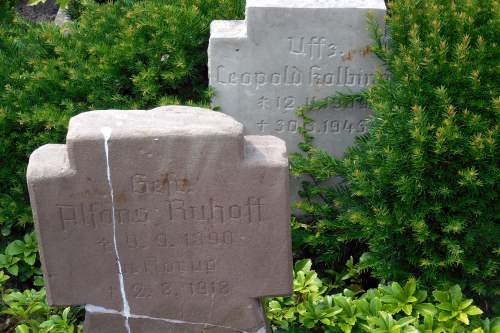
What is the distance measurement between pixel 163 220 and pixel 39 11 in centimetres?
585

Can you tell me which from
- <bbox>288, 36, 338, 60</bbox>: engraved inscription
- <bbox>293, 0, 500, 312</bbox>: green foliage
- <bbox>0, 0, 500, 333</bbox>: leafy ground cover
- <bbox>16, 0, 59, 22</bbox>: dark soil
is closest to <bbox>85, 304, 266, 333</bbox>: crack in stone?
<bbox>0, 0, 500, 333</bbox>: leafy ground cover

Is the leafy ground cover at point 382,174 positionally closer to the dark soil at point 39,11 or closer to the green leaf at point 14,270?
the green leaf at point 14,270

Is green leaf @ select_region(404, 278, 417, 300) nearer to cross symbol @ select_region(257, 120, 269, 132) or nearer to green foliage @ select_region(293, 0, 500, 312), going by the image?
green foliage @ select_region(293, 0, 500, 312)

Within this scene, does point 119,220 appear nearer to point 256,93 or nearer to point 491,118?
point 256,93

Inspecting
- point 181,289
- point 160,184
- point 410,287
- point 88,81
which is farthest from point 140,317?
point 88,81

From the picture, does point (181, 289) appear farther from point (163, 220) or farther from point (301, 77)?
point (301, 77)

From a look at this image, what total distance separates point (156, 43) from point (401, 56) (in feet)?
5.12

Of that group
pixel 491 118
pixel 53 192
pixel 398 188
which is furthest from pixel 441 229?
pixel 53 192

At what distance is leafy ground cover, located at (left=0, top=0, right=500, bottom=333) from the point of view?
10.3ft

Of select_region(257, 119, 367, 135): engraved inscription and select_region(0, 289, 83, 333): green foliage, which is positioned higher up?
select_region(257, 119, 367, 135): engraved inscription

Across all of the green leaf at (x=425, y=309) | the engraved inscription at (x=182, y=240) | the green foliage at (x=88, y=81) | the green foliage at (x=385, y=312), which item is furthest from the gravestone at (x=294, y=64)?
the engraved inscription at (x=182, y=240)

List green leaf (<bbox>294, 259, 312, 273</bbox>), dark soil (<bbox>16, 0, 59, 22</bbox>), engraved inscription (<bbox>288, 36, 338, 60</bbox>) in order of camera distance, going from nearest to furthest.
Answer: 1. green leaf (<bbox>294, 259, 312, 273</bbox>)
2. engraved inscription (<bbox>288, 36, 338, 60</bbox>)
3. dark soil (<bbox>16, 0, 59, 22</bbox>)

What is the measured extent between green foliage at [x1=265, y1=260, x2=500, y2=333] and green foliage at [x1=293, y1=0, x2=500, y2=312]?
0.16 m

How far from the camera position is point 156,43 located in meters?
4.18
